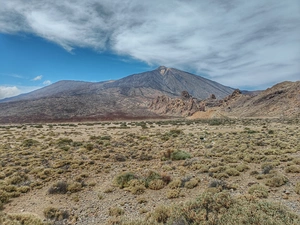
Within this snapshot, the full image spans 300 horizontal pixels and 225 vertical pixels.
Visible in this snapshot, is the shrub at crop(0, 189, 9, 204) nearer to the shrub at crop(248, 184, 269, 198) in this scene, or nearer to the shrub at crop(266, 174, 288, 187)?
the shrub at crop(248, 184, 269, 198)

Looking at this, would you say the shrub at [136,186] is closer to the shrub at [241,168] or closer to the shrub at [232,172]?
the shrub at [232,172]

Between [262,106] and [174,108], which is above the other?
[262,106]

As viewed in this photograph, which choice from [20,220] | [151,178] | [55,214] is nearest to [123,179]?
[151,178]

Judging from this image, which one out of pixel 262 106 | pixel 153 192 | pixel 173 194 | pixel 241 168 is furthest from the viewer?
pixel 262 106

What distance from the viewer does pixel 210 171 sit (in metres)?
9.34

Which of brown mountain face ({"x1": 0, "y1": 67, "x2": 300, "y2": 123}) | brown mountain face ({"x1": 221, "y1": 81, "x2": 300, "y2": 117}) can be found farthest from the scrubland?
brown mountain face ({"x1": 0, "y1": 67, "x2": 300, "y2": 123})

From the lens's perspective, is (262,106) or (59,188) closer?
(59,188)

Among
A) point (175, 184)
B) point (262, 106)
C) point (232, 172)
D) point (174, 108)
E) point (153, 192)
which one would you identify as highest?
point (262, 106)

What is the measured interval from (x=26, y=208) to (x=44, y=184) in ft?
7.54

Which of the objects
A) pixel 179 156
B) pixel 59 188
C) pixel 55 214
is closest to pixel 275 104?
pixel 179 156

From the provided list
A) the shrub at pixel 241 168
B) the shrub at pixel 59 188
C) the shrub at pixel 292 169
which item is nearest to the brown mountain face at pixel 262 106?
the shrub at pixel 292 169

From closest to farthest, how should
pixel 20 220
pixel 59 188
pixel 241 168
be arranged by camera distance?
pixel 20 220 < pixel 59 188 < pixel 241 168

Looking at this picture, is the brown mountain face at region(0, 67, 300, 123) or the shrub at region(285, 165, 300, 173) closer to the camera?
the shrub at region(285, 165, 300, 173)

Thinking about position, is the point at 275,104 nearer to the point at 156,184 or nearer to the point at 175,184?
the point at 175,184
